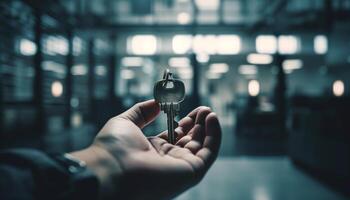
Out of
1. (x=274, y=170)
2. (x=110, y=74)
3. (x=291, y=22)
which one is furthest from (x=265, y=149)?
(x=110, y=74)

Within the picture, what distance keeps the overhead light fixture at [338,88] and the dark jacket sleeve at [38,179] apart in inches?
117

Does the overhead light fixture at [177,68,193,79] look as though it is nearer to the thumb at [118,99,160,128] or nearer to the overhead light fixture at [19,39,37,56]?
the thumb at [118,99,160,128]

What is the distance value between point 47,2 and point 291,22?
172 inches

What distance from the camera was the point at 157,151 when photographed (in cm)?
71

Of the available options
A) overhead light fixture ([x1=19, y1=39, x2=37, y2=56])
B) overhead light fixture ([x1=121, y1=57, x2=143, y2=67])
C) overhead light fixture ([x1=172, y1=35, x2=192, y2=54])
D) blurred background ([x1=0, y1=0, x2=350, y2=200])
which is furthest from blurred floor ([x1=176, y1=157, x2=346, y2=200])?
overhead light fixture ([x1=19, y1=39, x2=37, y2=56])

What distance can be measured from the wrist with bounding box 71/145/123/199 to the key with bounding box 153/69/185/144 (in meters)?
0.15

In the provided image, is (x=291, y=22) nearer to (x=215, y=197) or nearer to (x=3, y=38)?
(x=215, y=197)

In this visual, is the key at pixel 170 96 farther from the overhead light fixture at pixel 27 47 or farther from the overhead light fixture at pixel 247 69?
the overhead light fixture at pixel 247 69

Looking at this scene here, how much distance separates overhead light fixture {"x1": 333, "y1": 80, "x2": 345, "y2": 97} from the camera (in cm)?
290

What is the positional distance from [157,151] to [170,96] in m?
0.15

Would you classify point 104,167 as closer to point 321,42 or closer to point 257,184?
point 257,184

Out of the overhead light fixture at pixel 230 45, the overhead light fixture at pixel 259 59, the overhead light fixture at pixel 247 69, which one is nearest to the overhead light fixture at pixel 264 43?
the overhead light fixture at pixel 230 45

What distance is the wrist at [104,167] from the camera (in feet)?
1.91

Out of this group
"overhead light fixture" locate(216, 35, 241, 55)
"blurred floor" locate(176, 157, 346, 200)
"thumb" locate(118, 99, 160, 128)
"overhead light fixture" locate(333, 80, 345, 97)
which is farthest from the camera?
"overhead light fixture" locate(216, 35, 241, 55)
